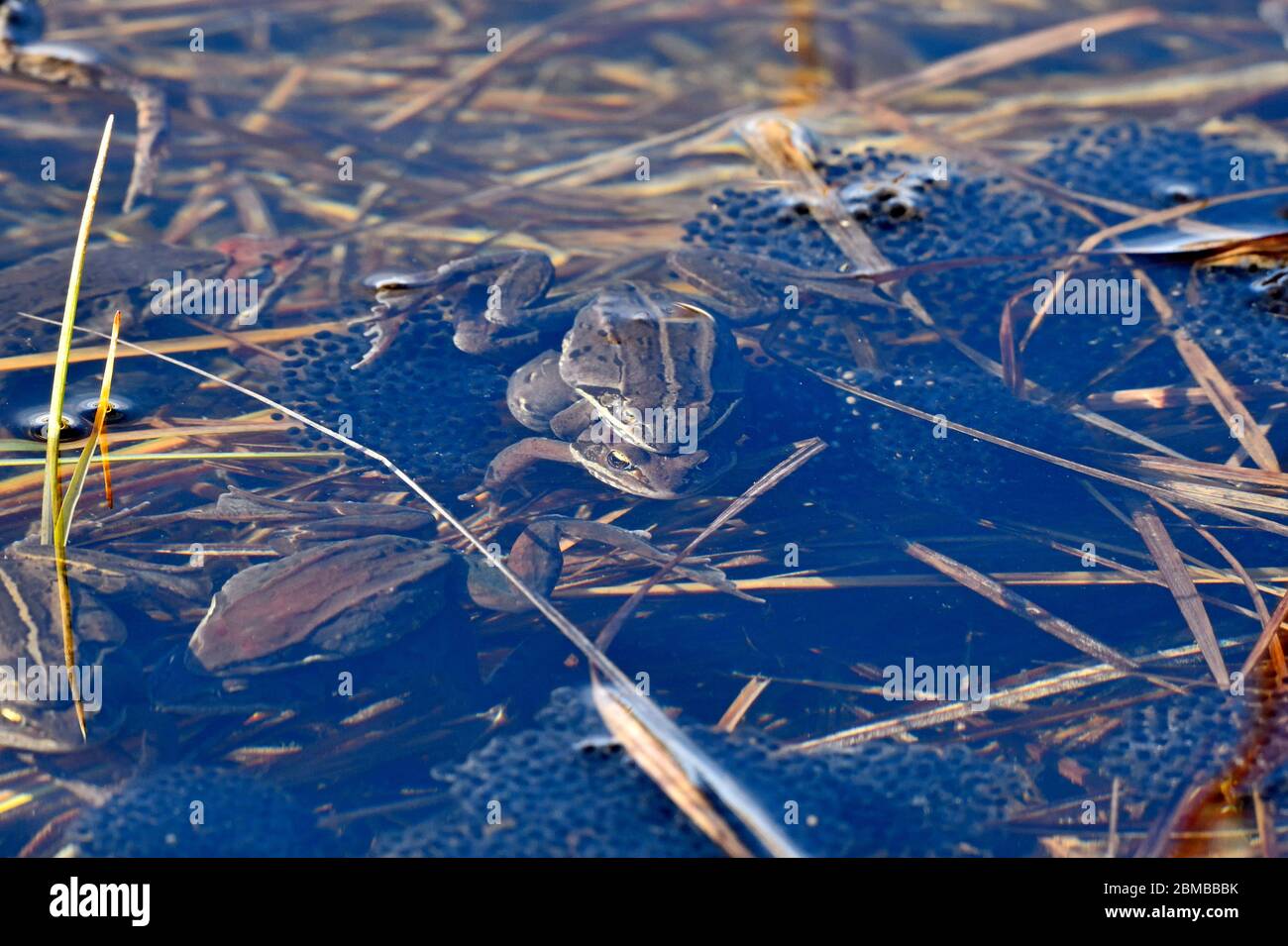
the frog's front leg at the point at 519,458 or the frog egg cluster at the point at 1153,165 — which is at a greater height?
the frog egg cluster at the point at 1153,165

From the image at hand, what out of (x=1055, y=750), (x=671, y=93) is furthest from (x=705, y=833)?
(x=671, y=93)

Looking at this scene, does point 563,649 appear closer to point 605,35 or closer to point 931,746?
point 931,746

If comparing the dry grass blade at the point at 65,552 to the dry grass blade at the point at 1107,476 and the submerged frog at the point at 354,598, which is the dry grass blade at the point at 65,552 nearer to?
the submerged frog at the point at 354,598

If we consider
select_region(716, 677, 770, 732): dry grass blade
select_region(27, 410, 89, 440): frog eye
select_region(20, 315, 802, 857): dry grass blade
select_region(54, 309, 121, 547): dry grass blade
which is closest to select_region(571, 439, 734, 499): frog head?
select_region(20, 315, 802, 857): dry grass blade

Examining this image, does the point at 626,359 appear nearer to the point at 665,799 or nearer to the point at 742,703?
the point at 742,703

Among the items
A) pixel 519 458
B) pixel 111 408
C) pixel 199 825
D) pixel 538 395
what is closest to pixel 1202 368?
pixel 538 395

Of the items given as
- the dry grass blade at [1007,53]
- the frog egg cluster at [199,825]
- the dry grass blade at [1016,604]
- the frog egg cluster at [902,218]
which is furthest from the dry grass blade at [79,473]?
the dry grass blade at [1007,53]

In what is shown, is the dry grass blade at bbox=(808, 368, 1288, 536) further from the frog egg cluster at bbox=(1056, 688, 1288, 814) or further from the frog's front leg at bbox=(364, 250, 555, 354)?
the frog's front leg at bbox=(364, 250, 555, 354)
